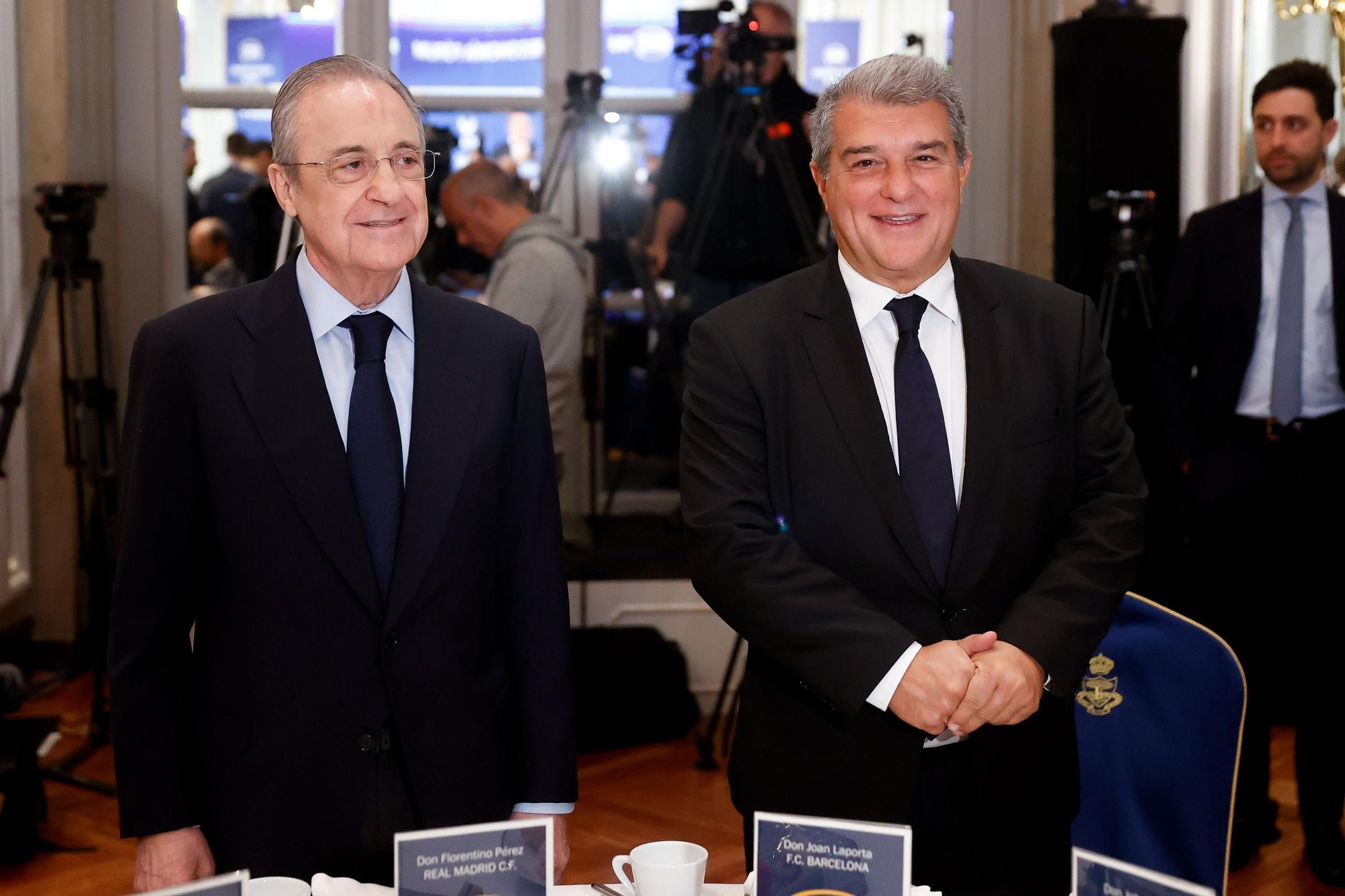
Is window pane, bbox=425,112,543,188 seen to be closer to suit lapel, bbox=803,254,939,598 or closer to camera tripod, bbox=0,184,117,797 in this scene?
camera tripod, bbox=0,184,117,797

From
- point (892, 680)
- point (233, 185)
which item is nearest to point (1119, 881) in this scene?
point (892, 680)

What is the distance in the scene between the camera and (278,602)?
5.13ft

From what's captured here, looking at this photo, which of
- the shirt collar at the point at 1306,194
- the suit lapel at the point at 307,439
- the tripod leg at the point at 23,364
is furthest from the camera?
the tripod leg at the point at 23,364

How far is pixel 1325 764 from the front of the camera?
10.4ft

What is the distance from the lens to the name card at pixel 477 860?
45.0 inches

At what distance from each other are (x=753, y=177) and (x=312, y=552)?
3.28 metres

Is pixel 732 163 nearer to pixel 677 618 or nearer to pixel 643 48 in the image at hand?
pixel 643 48

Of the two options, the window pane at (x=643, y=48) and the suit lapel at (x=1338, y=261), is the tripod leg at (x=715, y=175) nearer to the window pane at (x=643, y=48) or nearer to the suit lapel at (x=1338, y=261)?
the window pane at (x=643, y=48)

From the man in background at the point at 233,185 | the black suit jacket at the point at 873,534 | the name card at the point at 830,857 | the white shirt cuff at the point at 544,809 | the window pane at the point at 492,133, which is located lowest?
the white shirt cuff at the point at 544,809

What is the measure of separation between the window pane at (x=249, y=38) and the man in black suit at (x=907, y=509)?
3.79m

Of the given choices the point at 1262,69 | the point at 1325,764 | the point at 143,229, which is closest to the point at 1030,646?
the point at 1325,764

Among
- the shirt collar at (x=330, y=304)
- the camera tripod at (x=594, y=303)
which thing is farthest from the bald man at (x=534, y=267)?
the shirt collar at (x=330, y=304)

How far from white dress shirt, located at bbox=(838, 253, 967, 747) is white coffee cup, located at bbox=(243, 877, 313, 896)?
774mm

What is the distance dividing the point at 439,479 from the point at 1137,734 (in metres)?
0.94
